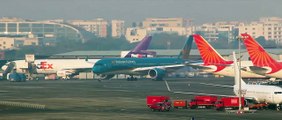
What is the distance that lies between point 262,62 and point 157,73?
4276 centimetres

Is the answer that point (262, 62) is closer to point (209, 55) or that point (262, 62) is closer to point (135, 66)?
point (209, 55)

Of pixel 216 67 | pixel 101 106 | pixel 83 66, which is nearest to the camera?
pixel 101 106

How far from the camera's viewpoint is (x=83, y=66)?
196250mm

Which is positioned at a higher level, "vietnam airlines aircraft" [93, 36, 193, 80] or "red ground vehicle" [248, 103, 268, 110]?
"vietnam airlines aircraft" [93, 36, 193, 80]

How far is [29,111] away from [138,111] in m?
11.0

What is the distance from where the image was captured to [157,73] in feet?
566

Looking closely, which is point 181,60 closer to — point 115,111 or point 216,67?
point 216,67

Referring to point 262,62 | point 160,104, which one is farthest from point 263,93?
point 262,62

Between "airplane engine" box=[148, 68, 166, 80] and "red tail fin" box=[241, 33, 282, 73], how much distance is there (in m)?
41.1

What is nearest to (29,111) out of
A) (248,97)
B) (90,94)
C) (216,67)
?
(248,97)

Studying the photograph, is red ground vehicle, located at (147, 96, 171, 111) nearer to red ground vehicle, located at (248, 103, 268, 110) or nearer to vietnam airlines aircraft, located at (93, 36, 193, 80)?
red ground vehicle, located at (248, 103, 268, 110)

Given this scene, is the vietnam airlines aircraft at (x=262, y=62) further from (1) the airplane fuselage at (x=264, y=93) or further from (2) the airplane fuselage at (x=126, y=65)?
(2) the airplane fuselage at (x=126, y=65)

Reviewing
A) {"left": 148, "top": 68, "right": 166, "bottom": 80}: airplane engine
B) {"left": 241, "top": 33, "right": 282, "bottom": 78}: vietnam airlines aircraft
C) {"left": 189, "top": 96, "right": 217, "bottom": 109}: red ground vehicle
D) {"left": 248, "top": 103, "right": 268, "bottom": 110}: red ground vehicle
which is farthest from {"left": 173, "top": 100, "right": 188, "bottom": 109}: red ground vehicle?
{"left": 148, "top": 68, "right": 166, "bottom": 80}: airplane engine

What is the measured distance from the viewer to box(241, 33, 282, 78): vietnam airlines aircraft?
13075cm
